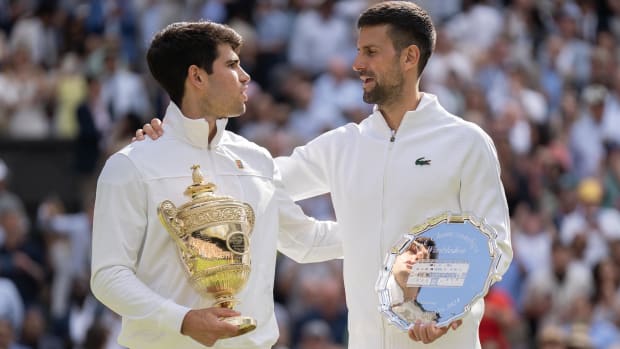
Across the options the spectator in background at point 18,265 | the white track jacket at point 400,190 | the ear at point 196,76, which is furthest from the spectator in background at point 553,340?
the ear at point 196,76

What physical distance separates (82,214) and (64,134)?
127 centimetres

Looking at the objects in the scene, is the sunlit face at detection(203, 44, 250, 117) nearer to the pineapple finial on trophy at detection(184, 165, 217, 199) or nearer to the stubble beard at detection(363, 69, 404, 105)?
the pineapple finial on trophy at detection(184, 165, 217, 199)

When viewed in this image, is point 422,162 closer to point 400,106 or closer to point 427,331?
point 400,106

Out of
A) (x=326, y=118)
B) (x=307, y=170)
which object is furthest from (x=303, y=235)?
(x=326, y=118)

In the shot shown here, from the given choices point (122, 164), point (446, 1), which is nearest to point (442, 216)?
point (122, 164)

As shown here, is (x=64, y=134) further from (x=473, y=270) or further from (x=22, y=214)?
(x=473, y=270)

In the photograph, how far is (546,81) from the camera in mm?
15594

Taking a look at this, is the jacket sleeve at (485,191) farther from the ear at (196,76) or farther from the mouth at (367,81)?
the ear at (196,76)

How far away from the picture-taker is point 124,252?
611 cm

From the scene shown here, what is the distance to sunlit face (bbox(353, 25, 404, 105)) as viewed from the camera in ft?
21.9

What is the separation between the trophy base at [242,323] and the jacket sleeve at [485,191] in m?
1.04

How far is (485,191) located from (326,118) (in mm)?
7900

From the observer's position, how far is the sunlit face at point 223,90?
6.36 m

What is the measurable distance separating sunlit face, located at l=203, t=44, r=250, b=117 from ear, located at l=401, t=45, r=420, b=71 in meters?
0.75
